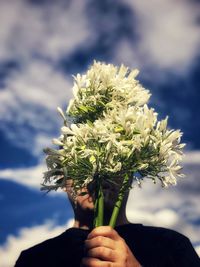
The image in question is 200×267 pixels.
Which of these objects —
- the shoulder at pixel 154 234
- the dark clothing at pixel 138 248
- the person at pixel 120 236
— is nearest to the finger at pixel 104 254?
the person at pixel 120 236

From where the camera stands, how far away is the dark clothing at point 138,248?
398 centimetres

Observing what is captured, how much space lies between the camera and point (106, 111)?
3.77 metres

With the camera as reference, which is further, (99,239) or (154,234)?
(154,234)

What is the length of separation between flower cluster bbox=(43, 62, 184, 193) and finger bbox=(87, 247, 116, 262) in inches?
22.0

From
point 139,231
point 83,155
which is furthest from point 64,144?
point 139,231

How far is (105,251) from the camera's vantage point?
338 centimetres

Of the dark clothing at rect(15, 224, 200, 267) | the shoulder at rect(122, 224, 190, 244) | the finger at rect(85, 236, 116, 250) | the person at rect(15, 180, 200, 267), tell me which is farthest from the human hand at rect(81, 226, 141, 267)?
the shoulder at rect(122, 224, 190, 244)

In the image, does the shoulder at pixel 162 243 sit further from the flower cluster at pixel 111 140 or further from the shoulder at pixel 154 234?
the flower cluster at pixel 111 140

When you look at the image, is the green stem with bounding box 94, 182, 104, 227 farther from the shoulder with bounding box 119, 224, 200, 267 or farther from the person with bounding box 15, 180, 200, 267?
the shoulder with bounding box 119, 224, 200, 267

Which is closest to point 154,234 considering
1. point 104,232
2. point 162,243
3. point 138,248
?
point 162,243

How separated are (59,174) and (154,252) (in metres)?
1.22

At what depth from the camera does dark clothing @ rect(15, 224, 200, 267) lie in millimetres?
3979

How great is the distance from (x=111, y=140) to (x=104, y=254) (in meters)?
0.92

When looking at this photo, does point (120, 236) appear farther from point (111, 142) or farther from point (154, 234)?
point (111, 142)
